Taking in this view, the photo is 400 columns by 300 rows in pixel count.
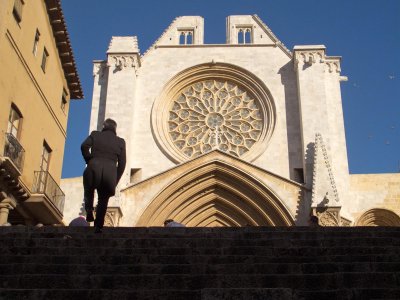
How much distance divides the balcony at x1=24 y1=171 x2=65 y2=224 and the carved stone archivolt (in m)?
6.67

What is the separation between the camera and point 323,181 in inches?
829

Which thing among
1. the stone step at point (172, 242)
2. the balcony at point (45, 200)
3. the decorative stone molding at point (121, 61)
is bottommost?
the stone step at point (172, 242)

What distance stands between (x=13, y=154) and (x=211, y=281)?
1070cm

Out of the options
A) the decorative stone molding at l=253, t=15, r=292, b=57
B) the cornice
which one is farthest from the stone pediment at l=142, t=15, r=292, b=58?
the cornice

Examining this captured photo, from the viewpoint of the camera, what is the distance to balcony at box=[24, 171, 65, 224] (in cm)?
1641

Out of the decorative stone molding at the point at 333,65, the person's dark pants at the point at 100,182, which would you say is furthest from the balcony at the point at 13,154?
the decorative stone molding at the point at 333,65

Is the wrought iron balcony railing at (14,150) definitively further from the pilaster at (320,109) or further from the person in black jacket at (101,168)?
the pilaster at (320,109)

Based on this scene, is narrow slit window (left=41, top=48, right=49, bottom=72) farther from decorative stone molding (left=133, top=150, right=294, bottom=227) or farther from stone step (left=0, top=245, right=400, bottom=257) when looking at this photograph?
stone step (left=0, top=245, right=400, bottom=257)

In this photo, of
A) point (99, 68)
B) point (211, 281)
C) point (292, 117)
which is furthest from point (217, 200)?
point (211, 281)

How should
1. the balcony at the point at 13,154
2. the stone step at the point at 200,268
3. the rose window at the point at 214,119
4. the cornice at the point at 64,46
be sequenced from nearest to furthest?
the stone step at the point at 200,268
the balcony at the point at 13,154
the cornice at the point at 64,46
the rose window at the point at 214,119

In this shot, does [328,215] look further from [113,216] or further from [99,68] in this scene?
[99,68]

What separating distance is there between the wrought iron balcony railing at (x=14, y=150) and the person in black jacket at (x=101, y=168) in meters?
7.06

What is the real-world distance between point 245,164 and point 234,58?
19.9ft

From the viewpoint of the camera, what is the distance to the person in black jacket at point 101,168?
8.12 m
